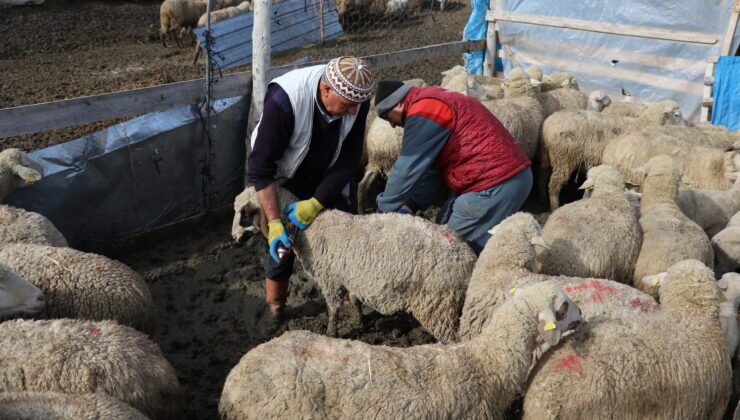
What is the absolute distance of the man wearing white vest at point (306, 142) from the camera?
332cm

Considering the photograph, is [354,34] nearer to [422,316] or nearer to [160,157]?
[160,157]

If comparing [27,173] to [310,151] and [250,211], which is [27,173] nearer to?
[250,211]

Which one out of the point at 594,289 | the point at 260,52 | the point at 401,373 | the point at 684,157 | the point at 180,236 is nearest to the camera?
the point at 401,373

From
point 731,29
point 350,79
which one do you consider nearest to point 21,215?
point 350,79

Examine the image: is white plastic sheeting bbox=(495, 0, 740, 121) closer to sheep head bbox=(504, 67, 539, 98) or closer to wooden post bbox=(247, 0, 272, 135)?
sheep head bbox=(504, 67, 539, 98)

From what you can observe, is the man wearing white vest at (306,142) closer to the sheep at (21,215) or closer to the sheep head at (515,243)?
the sheep head at (515,243)

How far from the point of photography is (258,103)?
549cm

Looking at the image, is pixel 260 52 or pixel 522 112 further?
pixel 522 112

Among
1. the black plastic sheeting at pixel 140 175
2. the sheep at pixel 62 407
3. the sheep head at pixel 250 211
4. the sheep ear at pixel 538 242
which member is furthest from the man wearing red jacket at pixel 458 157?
the black plastic sheeting at pixel 140 175

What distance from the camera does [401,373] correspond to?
2.50 metres

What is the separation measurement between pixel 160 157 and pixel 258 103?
43.2 inches

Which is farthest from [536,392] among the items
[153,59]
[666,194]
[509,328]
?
[153,59]

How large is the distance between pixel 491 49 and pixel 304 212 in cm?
686

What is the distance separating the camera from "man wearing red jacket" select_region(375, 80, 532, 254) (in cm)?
368
